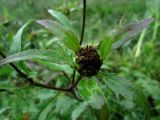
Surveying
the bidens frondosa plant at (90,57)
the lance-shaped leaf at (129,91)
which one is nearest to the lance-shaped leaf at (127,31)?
the bidens frondosa plant at (90,57)

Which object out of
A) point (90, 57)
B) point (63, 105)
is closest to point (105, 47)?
point (90, 57)

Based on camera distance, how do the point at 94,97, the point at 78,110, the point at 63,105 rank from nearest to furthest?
the point at 94,97 → the point at 63,105 → the point at 78,110

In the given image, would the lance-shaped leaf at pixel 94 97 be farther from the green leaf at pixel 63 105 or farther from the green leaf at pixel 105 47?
the green leaf at pixel 63 105

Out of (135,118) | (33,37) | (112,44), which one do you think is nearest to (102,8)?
(33,37)

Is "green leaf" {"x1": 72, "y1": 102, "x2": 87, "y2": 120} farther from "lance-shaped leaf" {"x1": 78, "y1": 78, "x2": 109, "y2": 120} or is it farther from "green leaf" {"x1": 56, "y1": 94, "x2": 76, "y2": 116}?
"lance-shaped leaf" {"x1": 78, "y1": 78, "x2": 109, "y2": 120}

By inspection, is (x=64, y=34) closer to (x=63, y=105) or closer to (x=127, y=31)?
(x=127, y=31)
